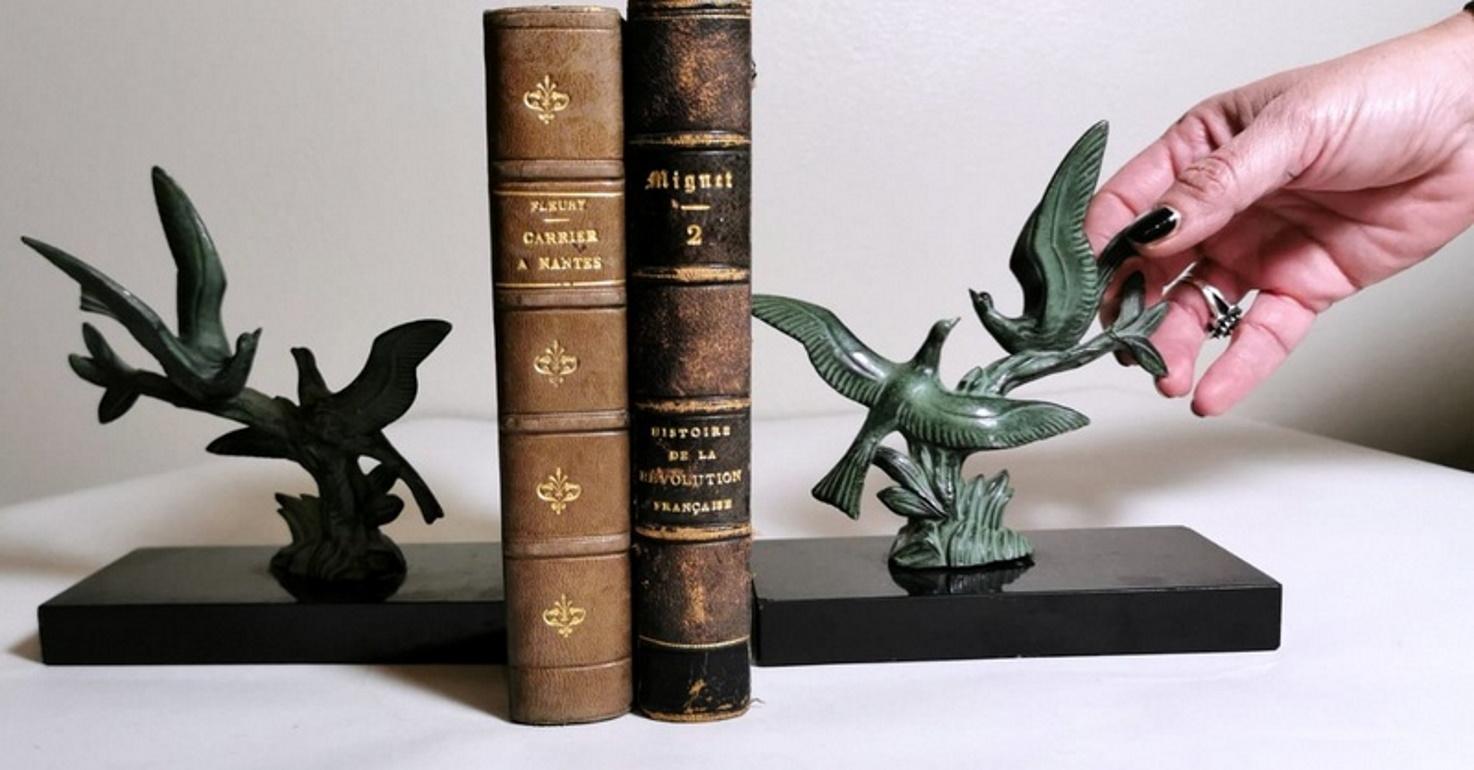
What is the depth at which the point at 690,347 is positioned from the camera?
1079 millimetres

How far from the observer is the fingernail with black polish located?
50.3 inches

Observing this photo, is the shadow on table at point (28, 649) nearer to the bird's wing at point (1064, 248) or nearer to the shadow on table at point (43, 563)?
the shadow on table at point (43, 563)

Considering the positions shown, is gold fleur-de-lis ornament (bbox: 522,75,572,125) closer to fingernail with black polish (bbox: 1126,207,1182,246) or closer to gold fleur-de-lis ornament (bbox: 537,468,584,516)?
gold fleur-de-lis ornament (bbox: 537,468,584,516)

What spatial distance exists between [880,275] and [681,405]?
46.9 inches

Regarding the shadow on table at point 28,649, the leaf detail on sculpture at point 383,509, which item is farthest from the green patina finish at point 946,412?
the shadow on table at point 28,649

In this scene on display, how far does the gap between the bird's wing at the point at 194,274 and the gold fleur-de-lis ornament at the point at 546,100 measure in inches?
13.4

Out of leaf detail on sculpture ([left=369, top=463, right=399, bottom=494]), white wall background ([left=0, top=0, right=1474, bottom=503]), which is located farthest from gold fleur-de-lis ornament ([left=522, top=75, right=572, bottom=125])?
white wall background ([left=0, top=0, right=1474, bottom=503])

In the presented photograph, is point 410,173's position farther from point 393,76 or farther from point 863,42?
point 863,42

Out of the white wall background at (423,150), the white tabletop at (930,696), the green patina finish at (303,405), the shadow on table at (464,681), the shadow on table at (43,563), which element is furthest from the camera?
the white wall background at (423,150)

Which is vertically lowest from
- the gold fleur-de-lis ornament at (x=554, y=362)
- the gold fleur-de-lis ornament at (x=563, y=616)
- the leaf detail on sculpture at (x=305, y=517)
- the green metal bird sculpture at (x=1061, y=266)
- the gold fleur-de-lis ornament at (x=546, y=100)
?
the gold fleur-de-lis ornament at (x=563, y=616)

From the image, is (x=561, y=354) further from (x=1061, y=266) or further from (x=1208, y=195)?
(x=1208, y=195)

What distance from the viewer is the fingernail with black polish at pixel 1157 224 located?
1277 millimetres

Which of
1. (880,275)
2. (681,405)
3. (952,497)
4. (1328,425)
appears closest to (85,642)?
(681,405)

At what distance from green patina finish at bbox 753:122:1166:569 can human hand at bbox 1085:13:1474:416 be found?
0.23 ft
